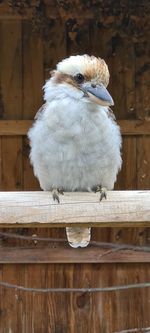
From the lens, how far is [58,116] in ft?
8.86

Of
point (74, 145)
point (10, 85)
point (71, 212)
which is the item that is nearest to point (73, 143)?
point (74, 145)

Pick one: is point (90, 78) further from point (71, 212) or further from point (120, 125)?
point (120, 125)

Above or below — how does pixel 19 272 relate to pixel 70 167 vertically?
below

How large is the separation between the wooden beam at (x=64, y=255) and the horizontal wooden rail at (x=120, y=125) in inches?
21.2

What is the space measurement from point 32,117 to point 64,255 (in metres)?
0.64

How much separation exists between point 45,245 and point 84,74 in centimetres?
157

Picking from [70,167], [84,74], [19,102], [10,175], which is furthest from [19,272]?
[84,74]

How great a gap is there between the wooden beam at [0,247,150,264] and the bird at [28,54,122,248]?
106 cm

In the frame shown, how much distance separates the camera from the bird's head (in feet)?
8.23

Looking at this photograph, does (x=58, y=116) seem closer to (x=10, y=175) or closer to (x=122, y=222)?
(x=122, y=222)

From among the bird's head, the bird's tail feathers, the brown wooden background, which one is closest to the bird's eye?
the bird's head

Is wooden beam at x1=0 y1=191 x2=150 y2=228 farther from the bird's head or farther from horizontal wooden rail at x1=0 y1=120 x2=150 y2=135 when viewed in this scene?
horizontal wooden rail at x1=0 y1=120 x2=150 y2=135

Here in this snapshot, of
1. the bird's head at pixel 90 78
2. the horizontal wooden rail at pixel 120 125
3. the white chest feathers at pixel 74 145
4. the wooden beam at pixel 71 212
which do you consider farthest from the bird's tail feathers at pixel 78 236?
the horizontal wooden rail at pixel 120 125

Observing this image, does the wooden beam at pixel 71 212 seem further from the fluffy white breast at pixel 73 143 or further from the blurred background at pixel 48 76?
the blurred background at pixel 48 76
